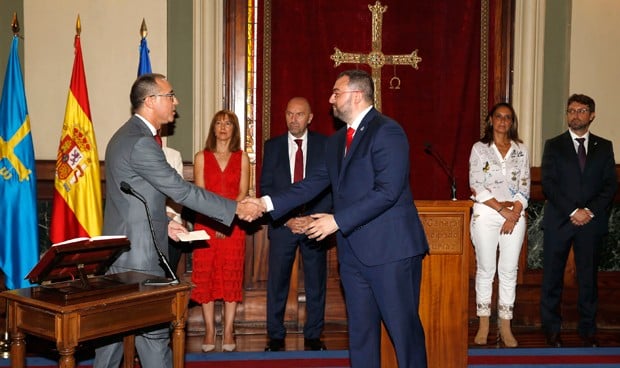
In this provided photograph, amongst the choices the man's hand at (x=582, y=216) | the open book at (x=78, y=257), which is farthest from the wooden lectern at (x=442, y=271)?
the man's hand at (x=582, y=216)

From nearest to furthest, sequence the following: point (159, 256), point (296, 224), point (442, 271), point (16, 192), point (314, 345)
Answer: point (159, 256) → point (442, 271) → point (296, 224) → point (16, 192) → point (314, 345)

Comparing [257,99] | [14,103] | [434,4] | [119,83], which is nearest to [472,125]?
[434,4]

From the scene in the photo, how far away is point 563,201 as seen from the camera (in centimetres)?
596

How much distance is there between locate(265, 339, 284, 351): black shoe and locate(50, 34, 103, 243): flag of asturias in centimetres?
156

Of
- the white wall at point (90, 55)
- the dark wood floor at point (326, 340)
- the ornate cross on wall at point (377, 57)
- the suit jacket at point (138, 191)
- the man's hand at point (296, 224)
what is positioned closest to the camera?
the suit jacket at point (138, 191)

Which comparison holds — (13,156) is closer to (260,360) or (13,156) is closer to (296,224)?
(296,224)

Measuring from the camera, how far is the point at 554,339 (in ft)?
19.5

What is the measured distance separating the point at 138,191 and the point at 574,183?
12.2 ft

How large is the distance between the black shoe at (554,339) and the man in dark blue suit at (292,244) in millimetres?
1834

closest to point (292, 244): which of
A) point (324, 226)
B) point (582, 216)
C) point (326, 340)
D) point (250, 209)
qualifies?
point (326, 340)

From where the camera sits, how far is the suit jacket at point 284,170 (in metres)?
5.66

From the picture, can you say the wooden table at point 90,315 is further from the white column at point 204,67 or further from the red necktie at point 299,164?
the white column at point 204,67

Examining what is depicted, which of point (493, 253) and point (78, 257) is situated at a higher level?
point (78, 257)

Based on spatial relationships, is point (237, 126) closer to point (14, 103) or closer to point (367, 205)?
point (14, 103)
